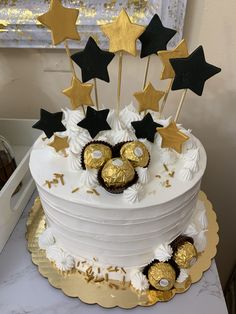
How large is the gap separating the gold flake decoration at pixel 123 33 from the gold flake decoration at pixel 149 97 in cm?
8

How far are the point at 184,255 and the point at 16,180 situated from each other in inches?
17.5

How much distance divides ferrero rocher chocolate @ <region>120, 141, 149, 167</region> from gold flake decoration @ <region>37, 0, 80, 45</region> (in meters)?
0.24

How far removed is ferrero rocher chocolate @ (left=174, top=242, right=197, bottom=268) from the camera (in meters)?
0.75

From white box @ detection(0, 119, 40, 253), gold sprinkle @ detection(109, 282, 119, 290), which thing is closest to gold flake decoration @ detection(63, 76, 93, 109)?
white box @ detection(0, 119, 40, 253)

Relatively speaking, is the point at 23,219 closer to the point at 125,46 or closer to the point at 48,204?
the point at 48,204

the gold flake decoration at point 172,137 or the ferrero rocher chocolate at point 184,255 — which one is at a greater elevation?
the gold flake decoration at point 172,137

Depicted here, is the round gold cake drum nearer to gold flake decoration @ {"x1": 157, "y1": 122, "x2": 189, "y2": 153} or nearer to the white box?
the white box

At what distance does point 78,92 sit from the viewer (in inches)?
27.1

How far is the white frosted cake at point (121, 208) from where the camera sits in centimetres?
67

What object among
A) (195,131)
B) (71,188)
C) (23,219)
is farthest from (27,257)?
(195,131)

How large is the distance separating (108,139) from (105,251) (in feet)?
0.78

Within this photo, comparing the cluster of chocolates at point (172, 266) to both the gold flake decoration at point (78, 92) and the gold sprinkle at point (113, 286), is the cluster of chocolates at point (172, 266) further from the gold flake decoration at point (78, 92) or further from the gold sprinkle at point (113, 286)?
the gold flake decoration at point (78, 92)

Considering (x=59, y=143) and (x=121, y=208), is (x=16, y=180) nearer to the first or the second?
(x=59, y=143)

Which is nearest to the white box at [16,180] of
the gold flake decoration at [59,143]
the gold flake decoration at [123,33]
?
the gold flake decoration at [59,143]
